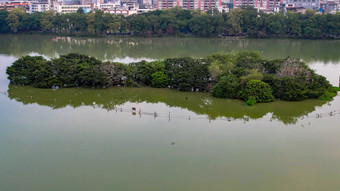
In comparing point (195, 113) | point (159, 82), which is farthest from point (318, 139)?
point (159, 82)

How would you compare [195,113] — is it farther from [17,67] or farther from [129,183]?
[17,67]

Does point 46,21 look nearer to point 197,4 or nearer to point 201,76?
point 197,4

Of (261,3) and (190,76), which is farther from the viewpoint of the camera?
(261,3)

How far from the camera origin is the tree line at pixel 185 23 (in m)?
34.4

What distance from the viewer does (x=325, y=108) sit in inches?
570

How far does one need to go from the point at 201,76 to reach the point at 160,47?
15.0 m

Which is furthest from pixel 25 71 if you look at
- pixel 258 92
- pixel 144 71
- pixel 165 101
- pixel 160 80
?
pixel 258 92

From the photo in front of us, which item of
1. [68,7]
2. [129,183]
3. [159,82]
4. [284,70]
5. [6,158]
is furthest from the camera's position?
[68,7]

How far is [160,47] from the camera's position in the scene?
31.1m

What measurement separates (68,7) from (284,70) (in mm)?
42130

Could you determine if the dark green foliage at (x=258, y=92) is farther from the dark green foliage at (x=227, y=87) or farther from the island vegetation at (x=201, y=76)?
the dark green foliage at (x=227, y=87)

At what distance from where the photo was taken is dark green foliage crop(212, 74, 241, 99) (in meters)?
15.3

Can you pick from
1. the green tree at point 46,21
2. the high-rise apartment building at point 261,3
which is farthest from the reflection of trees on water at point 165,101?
the high-rise apartment building at point 261,3

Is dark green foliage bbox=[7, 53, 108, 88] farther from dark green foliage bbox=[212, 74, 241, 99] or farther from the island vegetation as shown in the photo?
dark green foliage bbox=[212, 74, 241, 99]
